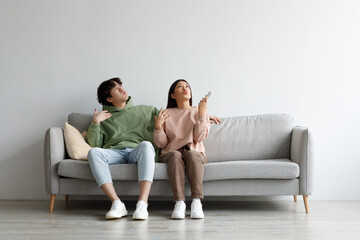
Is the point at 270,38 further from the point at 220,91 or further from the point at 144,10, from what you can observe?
the point at 144,10

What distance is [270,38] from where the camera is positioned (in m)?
3.88

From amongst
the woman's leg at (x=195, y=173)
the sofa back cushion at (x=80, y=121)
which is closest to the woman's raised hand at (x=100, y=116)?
the sofa back cushion at (x=80, y=121)

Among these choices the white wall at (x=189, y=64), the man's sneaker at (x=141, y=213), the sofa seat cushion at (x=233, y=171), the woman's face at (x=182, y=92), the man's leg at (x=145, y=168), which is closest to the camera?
the man's sneaker at (x=141, y=213)

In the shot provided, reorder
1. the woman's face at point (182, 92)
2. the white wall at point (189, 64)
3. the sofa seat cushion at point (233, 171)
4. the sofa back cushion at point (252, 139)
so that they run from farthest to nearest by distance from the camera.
A: the white wall at point (189, 64)
the sofa back cushion at point (252, 139)
the woman's face at point (182, 92)
the sofa seat cushion at point (233, 171)

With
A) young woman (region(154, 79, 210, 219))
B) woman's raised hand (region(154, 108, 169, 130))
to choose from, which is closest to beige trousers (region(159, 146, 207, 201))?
young woman (region(154, 79, 210, 219))

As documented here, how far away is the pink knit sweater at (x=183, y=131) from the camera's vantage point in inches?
129

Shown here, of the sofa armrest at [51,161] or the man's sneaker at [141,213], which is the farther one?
the sofa armrest at [51,161]

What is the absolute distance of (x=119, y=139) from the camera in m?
3.44

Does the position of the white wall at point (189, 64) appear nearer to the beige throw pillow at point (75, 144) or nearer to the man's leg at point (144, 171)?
the beige throw pillow at point (75, 144)

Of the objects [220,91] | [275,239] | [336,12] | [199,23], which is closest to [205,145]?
[220,91]

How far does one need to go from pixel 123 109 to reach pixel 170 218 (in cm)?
105

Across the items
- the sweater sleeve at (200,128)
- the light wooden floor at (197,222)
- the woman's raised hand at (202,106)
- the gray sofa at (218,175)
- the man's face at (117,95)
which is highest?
the man's face at (117,95)

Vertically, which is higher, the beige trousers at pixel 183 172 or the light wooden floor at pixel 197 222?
the beige trousers at pixel 183 172

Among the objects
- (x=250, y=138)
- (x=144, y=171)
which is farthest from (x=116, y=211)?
(x=250, y=138)
